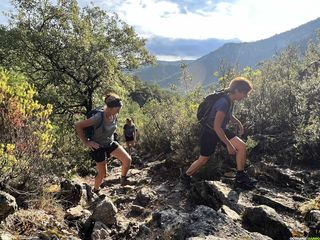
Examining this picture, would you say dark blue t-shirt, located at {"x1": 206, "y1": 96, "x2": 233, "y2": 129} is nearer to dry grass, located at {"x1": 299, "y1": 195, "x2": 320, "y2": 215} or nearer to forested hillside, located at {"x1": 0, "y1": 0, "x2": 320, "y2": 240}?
forested hillside, located at {"x1": 0, "y1": 0, "x2": 320, "y2": 240}

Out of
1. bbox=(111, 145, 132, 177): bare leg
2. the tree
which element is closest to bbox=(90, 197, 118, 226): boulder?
bbox=(111, 145, 132, 177): bare leg

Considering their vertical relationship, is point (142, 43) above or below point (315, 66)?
above

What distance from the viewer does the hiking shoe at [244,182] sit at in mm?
7625

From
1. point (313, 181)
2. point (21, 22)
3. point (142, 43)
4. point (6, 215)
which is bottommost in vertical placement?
point (313, 181)

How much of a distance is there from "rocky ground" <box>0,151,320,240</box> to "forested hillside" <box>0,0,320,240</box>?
2 cm

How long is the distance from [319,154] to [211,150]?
268 cm

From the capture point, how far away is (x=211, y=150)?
7.70m

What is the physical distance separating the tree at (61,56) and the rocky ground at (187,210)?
10.3 metres

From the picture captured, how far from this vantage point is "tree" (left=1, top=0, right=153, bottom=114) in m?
18.8

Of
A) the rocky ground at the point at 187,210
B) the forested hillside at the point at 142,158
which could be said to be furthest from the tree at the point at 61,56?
Answer: the rocky ground at the point at 187,210

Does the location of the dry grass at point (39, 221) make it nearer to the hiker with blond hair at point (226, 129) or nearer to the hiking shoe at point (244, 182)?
the hiker with blond hair at point (226, 129)

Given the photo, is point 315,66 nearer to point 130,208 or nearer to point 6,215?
point 130,208

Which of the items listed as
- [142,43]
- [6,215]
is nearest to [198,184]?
[6,215]

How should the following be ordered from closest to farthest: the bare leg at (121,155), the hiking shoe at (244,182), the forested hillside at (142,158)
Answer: the forested hillside at (142,158)
the bare leg at (121,155)
the hiking shoe at (244,182)
